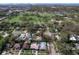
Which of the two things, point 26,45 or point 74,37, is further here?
point 74,37

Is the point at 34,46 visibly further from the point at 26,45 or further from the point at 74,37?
the point at 74,37

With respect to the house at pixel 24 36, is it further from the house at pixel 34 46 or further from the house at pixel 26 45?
the house at pixel 34 46

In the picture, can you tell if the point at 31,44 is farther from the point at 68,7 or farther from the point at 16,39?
the point at 68,7

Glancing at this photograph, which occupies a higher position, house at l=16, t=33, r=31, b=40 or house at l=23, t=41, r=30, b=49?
house at l=16, t=33, r=31, b=40

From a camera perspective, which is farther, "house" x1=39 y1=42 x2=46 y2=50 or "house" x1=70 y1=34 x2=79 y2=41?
"house" x1=70 y1=34 x2=79 y2=41

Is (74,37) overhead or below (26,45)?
overhead

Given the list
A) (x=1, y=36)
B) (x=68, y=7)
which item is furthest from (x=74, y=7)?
(x=1, y=36)

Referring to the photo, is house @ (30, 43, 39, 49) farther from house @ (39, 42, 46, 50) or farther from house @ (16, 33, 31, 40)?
house @ (16, 33, 31, 40)

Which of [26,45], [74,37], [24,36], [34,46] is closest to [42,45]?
[34,46]

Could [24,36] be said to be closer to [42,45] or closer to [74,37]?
[42,45]

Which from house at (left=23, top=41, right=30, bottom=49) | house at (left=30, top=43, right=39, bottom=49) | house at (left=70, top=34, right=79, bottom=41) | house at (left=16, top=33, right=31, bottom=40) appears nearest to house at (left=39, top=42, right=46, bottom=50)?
house at (left=30, top=43, right=39, bottom=49)

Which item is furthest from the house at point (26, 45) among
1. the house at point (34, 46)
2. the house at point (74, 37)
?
the house at point (74, 37)
